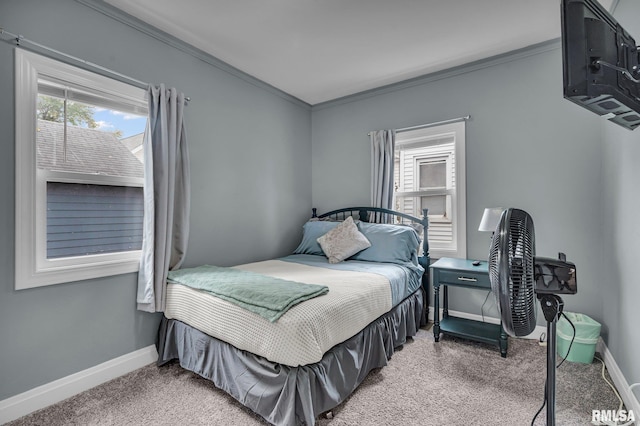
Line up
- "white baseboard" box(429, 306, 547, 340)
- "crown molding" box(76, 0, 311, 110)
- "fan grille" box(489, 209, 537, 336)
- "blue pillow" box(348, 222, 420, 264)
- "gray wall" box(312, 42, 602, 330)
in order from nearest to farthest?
1. "fan grille" box(489, 209, 537, 336)
2. "crown molding" box(76, 0, 311, 110)
3. "gray wall" box(312, 42, 602, 330)
4. "white baseboard" box(429, 306, 547, 340)
5. "blue pillow" box(348, 222, 420, 264)

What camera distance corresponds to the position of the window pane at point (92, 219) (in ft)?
6.27

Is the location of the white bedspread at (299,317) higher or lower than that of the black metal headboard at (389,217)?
lower

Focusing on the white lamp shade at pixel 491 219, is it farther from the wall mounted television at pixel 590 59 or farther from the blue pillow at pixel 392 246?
the wall mounted television at pixel 590 59

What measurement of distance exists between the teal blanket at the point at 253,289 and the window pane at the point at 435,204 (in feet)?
6.18

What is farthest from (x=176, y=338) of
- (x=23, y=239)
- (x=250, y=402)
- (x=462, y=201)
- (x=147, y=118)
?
(x=462, y=201)

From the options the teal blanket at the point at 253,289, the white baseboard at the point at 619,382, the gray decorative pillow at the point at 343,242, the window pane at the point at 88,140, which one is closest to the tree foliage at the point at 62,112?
the window pane at the point at 88,140

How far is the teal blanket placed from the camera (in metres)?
1.59

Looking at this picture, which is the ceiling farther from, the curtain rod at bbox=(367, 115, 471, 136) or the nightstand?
the nightstand

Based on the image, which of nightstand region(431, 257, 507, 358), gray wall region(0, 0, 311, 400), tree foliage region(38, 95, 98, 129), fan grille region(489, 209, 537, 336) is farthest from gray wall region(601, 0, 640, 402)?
tree foliage region(38, 95, 98, 129)

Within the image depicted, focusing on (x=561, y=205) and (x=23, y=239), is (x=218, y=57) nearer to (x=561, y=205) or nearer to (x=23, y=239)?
(x=23, y=239)

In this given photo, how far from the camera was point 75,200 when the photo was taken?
200cm

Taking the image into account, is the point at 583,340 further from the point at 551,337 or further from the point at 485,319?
the point at 551,337
